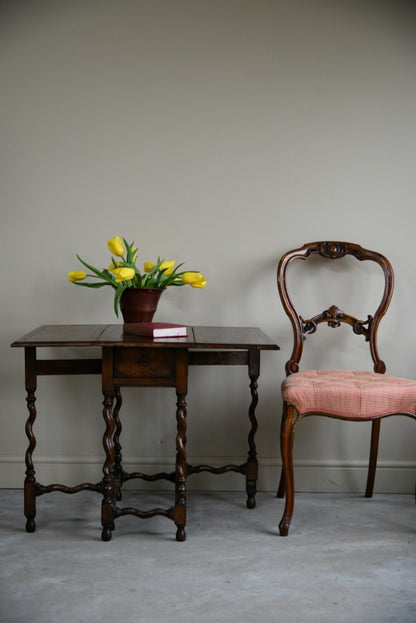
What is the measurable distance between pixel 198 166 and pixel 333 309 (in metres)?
0.88

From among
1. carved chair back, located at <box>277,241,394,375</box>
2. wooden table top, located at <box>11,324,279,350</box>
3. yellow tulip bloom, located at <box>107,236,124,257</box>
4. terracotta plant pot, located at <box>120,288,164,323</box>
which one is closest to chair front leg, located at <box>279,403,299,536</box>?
wooden table top, located at <box>11,324,279,350</box>

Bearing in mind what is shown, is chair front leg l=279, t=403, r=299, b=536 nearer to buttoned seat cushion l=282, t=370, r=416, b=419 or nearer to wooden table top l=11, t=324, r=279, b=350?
buttoned seat cushion l=282, t=370, r=416, b=419

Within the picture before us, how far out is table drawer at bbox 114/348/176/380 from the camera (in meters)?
2.15

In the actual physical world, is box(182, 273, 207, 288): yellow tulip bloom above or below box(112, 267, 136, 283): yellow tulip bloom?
below

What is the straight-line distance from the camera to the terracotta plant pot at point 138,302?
2.32 m

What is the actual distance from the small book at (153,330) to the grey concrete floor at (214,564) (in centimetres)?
74

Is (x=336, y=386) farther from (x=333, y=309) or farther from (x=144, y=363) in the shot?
(x=144, y=363)

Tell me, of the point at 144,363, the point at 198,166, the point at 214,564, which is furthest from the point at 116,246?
the point at 214,564

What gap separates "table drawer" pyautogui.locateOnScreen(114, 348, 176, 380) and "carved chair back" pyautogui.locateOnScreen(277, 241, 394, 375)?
63 cm

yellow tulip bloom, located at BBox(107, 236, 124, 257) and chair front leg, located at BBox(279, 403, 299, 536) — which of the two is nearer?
chair front leg, located at BBox(279, 403, 299, 536)

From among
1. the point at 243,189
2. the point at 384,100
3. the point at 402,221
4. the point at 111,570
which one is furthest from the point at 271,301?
the point at 111,570

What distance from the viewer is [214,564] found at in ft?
6.54

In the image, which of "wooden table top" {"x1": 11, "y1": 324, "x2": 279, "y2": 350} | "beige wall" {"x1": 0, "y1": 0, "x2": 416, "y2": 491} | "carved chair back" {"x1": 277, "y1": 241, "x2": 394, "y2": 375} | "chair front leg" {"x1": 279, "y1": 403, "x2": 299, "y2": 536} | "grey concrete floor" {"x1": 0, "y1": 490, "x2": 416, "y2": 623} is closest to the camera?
"grey concrete floor" {"x1": 0, "y1": 490, "x2": 416, "y2": 623}

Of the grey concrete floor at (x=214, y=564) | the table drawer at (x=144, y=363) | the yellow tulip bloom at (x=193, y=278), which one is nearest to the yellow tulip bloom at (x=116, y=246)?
the yellow tulip bloom at (x=193, y=278)
